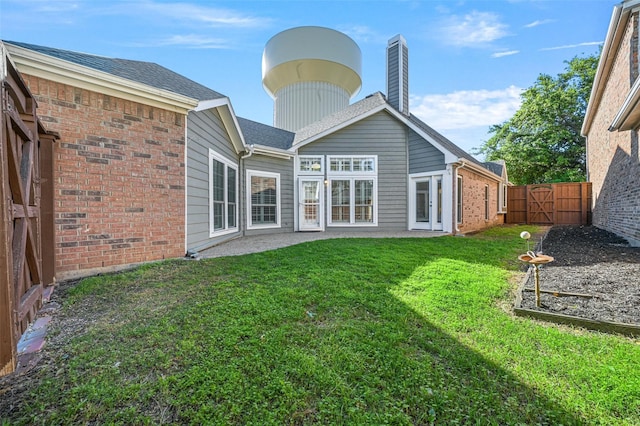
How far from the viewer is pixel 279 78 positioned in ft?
52.0

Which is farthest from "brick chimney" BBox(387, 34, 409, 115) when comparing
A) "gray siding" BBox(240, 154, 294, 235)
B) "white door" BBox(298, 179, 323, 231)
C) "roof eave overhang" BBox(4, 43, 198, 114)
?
"roof eave overhang" BBox(4, 43, 198, 114)

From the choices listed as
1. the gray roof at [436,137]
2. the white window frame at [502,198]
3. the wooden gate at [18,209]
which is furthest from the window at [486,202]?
the wooden gate at [18,209]

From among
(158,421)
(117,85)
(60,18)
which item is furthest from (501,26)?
(158,421)

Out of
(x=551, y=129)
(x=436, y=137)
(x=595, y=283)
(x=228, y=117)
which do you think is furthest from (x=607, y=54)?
(x=551, y=129)

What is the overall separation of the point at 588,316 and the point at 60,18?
8625 millimetres

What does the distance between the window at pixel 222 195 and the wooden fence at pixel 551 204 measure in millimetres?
15155

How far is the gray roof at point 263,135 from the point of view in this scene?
33.6 ft

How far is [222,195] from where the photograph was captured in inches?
300

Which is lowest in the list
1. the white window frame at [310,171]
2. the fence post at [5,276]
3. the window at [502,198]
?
the fence post at [5,276]

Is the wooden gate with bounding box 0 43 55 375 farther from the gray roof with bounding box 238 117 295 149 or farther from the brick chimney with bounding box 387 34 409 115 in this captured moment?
the brick chimney with bounding box 387 34 409 115

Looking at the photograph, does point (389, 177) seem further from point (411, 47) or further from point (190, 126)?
point (190, 126)

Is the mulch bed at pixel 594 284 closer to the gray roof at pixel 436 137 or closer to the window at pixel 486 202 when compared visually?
the gray roof at pixel 436 137

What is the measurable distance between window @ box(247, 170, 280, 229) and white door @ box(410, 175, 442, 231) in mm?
4618

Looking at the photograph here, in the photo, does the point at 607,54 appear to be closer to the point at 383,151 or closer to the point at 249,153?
the point at 383,151
